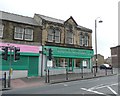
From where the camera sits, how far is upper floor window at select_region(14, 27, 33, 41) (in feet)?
79.9

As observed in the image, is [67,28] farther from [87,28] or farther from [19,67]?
[19,67]

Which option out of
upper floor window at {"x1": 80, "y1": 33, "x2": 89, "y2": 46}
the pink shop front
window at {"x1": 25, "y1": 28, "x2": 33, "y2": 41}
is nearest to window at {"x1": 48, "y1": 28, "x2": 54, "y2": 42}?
the pink shop front

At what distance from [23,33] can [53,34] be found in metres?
4.68

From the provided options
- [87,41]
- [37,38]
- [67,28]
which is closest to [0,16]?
[37,38]

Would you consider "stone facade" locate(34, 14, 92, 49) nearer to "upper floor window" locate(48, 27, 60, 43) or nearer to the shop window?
"upper floor window" locate(48, 27, 60, 43)

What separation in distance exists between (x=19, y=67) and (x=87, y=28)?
14353mm

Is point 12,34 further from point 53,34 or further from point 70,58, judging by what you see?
point 70,58

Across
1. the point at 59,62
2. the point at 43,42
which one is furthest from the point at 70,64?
the point at 43,42

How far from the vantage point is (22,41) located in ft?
80.2

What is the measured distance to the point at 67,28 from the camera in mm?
29844

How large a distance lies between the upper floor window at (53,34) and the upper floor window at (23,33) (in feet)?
9.79

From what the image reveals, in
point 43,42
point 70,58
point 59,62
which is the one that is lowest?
point 59,62

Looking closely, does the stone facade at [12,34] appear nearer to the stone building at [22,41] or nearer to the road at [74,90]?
the stone building at [22,41]

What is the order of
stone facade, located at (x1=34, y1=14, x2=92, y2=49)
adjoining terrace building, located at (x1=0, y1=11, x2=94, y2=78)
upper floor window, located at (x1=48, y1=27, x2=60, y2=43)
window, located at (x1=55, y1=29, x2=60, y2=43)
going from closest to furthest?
adjoining terrace building, located at (x1=0, y1=11, x2=94, y2=78) → stone facade, located at (x1=34, y1=14, x2=92, y2=49) → upper floor window, located at (x1=48, y1=27, x2=60, y2=43) → window, located at (x1=55, y1=29, x2=60, y2=43)
